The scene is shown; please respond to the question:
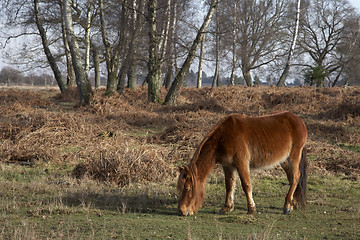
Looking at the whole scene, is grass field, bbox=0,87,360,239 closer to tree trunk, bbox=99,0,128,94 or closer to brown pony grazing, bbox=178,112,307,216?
brown pony grazing, bbox=178,112,307,216

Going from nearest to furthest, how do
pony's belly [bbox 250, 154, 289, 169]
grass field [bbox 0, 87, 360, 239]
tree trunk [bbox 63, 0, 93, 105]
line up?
grass field [bbox 0, 87, 360, 239], pony's belly [bbox 250, 154, 289, 169], tree trunk [bbox 63, 0, 93, 105]

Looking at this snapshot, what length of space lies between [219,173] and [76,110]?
10.6 meters

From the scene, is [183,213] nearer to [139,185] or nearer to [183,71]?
[139,185]

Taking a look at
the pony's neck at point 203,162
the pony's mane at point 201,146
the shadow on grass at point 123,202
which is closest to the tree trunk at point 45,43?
the shadow on grass at point 123,202

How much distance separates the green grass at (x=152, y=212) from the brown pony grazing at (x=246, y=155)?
1.11 feet

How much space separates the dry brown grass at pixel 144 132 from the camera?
8367 millimetres

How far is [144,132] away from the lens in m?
13.7

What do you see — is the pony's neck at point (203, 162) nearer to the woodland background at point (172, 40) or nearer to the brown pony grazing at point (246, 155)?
the brown pony grazing at point (246, 155)

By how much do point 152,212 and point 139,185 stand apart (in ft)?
5.25

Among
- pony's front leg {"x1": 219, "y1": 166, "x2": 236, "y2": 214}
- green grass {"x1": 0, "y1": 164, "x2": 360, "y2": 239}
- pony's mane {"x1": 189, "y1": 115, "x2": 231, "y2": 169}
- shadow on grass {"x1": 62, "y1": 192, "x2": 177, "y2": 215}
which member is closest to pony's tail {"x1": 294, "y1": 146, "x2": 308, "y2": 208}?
green grass {"x1": 0, "y1": 164, "x2": 360, "y2": 239}

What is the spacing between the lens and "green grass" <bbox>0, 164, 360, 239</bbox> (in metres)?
4.92

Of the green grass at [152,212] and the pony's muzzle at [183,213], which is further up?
the pony's muzzle at [183,213]

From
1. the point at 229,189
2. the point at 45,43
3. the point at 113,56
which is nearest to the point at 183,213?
the point at 229,189

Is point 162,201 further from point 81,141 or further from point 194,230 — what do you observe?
point 81,141
